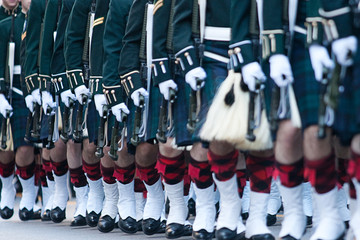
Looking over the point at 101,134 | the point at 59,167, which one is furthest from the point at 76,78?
the point at 59,167

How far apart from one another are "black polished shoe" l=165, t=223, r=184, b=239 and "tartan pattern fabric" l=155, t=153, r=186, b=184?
0.84ft

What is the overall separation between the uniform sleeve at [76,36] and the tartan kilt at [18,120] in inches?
36.4

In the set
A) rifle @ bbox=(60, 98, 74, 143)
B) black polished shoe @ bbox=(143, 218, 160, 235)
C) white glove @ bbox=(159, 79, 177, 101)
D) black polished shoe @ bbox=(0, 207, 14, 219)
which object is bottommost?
black polished shoe @ bbox=(0, 207, 14, 219)

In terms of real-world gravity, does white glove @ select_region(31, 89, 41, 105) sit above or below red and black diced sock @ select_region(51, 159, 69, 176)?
above

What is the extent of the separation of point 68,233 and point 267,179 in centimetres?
189

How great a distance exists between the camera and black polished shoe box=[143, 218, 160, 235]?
4.80 metres

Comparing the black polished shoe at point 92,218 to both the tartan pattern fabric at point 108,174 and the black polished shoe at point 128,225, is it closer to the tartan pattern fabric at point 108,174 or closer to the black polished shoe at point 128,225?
the tartan pattern fabric at point 108,174

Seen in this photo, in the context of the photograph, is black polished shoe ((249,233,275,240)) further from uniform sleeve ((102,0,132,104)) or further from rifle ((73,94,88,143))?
rifle ((73,94,88,143))

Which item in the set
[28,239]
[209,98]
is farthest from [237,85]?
[28,239]

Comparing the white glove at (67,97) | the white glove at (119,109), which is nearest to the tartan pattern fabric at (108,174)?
the white glove at (119,109)

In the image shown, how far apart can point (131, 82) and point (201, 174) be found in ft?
3.07

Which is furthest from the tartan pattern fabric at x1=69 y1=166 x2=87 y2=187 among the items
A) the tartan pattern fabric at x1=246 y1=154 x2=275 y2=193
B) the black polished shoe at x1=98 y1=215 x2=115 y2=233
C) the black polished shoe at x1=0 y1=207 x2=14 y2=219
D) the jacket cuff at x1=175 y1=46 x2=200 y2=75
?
the tartan pattern fabric at x1=246 y1=154 x2=275 y2=193

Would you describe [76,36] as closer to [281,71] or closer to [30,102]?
[30,102]

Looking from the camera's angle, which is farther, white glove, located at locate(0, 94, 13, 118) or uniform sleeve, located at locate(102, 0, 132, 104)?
white glove, located at locate(0, 94, 13, 118)
